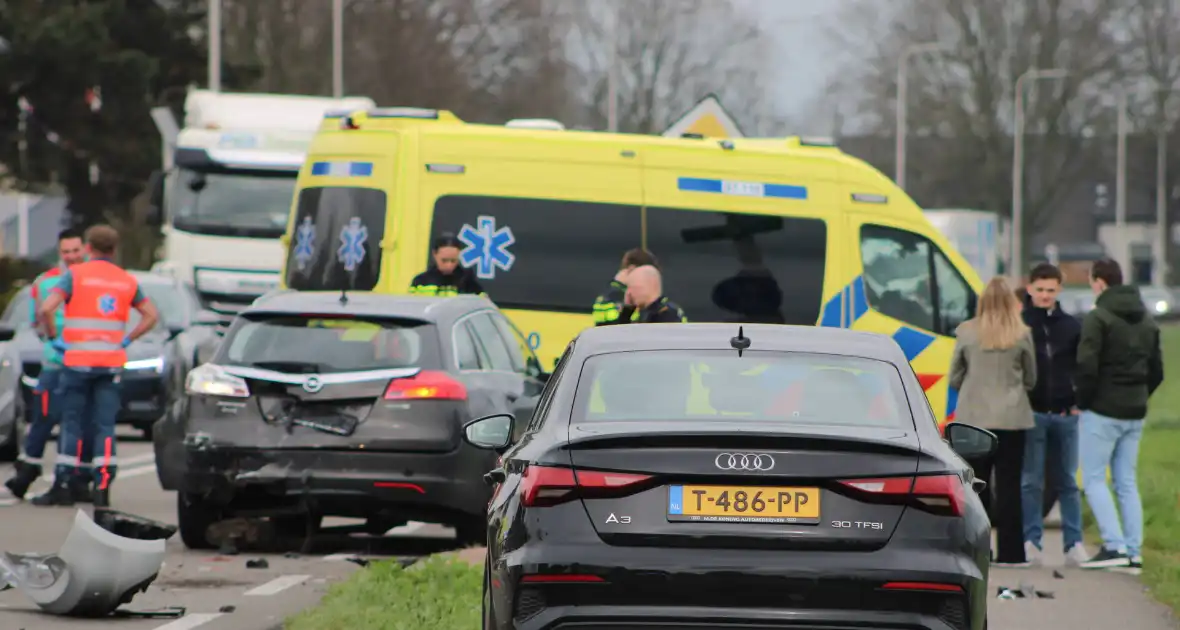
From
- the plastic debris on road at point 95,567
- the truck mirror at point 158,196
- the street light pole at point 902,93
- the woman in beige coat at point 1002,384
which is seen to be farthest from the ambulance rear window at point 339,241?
the street light pole at point 902,93

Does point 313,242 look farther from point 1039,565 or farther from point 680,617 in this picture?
point 680,617

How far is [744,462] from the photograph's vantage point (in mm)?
6641

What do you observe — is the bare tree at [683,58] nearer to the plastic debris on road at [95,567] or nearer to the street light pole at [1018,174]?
the street light pole at [1018,174]

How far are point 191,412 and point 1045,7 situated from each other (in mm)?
62459

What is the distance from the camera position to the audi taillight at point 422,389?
1200cm

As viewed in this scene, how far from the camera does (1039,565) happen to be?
1275cm

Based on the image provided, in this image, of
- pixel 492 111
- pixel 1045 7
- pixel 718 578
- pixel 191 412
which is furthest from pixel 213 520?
pixel 1045 7

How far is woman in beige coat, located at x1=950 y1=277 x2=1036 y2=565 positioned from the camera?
40.1 ft

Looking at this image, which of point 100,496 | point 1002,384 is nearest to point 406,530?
point 100,496

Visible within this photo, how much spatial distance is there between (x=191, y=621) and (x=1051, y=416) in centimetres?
523

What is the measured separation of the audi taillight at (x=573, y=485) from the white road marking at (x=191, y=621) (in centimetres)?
306

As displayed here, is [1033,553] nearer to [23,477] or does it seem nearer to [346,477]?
[346,477]

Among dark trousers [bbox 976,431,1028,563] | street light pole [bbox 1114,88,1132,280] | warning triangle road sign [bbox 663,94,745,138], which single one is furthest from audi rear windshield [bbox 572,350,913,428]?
street light pole [bbox 1114,88,1132,280]

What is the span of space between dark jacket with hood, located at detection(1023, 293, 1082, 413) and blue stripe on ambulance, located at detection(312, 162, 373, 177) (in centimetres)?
538
